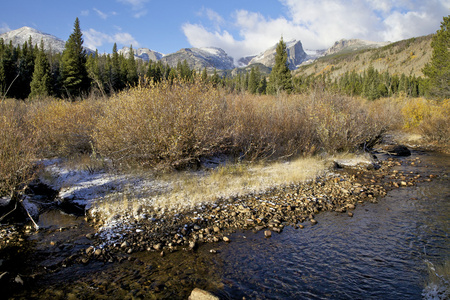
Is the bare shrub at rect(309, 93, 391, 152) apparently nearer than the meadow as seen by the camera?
No

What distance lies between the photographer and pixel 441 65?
80.6 ft

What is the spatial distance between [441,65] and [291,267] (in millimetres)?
29147

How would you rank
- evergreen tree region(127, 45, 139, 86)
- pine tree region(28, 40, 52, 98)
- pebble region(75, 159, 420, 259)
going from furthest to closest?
evergreen tree region(127, 45, 139, 86)
pine tree region(28, 40, 52, 98)
pebble region(75, 159, 420, 259)

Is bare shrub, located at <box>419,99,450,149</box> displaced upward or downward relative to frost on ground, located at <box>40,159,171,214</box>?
upward

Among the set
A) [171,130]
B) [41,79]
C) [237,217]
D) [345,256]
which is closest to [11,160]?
[171,130]

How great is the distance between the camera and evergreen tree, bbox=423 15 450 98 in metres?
23.5

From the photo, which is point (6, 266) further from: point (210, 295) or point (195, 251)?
point (210, 295)

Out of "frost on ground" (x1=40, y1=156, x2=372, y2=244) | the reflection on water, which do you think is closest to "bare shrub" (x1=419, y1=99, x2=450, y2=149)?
"frost on ground" (x1=40, y1=156, x2=372, y2=244)

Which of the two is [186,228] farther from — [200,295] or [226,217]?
[200,295]

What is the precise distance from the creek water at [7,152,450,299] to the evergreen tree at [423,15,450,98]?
22.8m

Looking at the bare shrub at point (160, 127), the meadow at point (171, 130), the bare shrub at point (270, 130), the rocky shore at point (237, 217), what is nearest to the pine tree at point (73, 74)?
the meadow at point (171, 130)

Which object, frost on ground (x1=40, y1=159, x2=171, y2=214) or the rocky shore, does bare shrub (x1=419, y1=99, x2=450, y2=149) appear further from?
frost on ground (x1=40, y1=159, x2=171, y2=214)

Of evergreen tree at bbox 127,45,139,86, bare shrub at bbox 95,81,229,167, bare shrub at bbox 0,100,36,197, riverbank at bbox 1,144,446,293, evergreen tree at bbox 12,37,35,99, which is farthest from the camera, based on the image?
evergreen tree at bbox 127,45,139,86

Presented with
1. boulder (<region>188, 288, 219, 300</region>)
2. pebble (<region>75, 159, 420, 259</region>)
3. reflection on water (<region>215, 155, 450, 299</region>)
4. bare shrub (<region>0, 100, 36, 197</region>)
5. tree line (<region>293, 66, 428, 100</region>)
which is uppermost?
tree line (<region>293, 66, 428, 100</region>)
